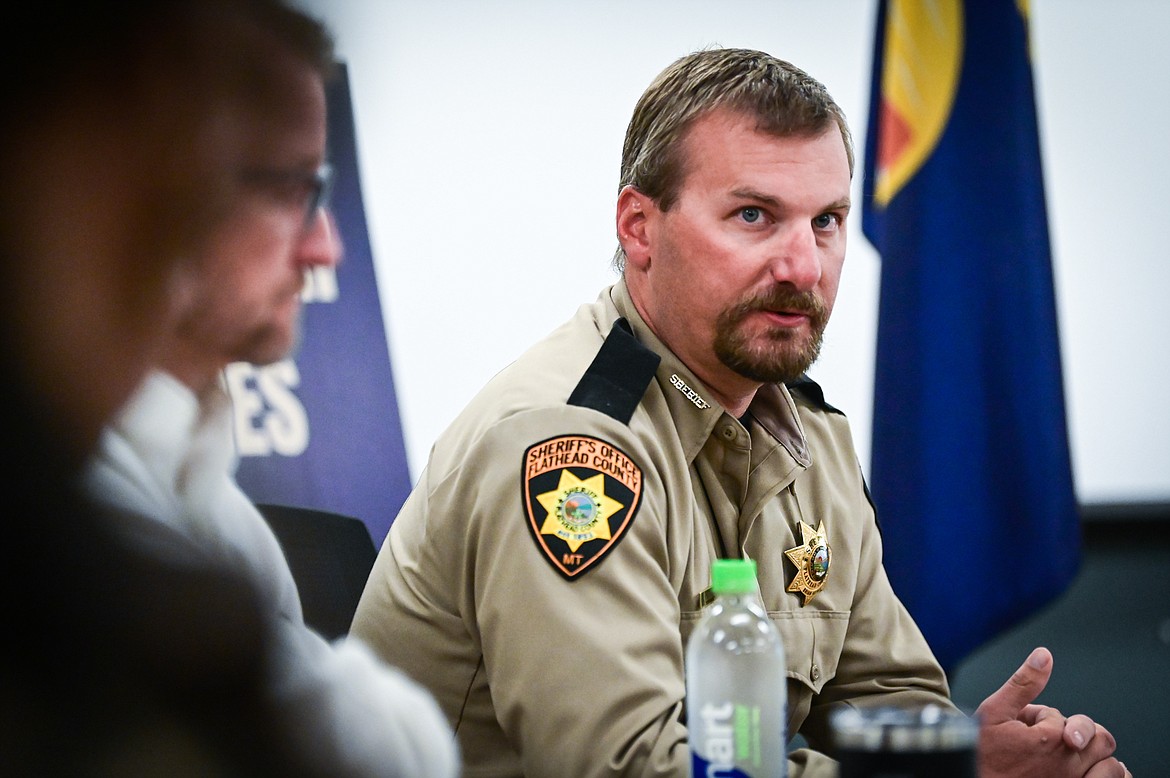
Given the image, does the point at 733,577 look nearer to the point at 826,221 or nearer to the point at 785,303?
the point at 785,303

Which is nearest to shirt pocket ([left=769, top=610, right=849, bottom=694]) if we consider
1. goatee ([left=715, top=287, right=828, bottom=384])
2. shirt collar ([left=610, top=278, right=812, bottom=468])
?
shirt collar ([left=610, top=278, right=812, bottom=468])

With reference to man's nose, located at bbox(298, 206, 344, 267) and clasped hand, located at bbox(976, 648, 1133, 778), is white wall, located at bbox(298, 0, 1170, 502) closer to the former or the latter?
clasped hand, located at bbox(976, 648, 1133, 778)

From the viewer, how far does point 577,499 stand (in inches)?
47.9

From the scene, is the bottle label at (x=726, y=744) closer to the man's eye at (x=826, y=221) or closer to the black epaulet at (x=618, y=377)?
the black epaulet at (x=618, y=377)

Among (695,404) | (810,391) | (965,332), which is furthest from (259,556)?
(965,332)

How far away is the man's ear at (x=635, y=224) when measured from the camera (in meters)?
1.71

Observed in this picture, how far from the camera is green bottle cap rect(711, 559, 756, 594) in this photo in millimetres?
938

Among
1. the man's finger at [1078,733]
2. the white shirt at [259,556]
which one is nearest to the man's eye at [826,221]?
the man's finger at [1078,733]

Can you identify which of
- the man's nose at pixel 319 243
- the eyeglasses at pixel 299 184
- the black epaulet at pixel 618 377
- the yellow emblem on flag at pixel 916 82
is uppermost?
the yellow emblem on flag at pixel 916 82

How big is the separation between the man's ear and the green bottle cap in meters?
0.82

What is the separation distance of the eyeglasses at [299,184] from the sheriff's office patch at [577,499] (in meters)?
0.85

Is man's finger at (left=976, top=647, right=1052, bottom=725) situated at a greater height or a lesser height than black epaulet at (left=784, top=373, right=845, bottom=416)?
lesser

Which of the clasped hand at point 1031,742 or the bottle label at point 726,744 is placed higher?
the bottle label at point 726,744

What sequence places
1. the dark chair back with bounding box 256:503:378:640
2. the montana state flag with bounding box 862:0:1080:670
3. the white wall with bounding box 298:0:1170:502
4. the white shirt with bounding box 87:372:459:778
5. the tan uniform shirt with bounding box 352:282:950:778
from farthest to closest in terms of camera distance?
the montana state flag with bounding box 862:0:1080:670
the white wall with bounding box 298:0:1170:502
the tan uniform shirt with bounding box 352:282:950:778
the dark chair back with bounding box 256:503:378:640
the white shirt with bounding box 87:372:459:778
